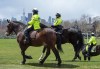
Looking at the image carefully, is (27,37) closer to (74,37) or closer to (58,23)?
(58,23)

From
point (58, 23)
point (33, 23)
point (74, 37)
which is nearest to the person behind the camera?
point (33, 23)

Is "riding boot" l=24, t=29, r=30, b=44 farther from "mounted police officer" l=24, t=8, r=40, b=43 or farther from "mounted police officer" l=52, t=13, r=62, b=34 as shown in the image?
"mounted police officer" l=52, t=13, r=62, b=34

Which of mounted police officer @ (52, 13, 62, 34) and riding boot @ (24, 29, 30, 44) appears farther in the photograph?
mounted police officer @ (52, 13, 62, 34)

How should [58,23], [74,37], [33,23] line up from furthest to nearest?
[74,37] → [58,23] → [33,23]

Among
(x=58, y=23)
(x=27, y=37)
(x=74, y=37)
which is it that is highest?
(x=58, y=23)

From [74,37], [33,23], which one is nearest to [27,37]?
[33,23]

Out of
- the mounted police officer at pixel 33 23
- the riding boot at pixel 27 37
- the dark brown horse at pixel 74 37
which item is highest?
the mounted police officer at pixel 33 23

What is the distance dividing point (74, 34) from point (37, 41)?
4537mm

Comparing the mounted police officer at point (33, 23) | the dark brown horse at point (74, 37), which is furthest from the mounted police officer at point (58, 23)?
the mounted police officer at point (33, 23)

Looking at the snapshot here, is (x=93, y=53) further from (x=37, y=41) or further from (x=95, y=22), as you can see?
(x=95, y=22)

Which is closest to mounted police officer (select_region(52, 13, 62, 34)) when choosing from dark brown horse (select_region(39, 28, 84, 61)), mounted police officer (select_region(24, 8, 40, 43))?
dark brown horse (select_region(39, 28, 84, 61))

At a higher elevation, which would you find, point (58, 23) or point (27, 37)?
point (58, 23)

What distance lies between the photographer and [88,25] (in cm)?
14225

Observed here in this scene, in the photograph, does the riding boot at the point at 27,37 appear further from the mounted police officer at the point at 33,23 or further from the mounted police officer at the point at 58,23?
the mounted police officer at the point at 58,23
